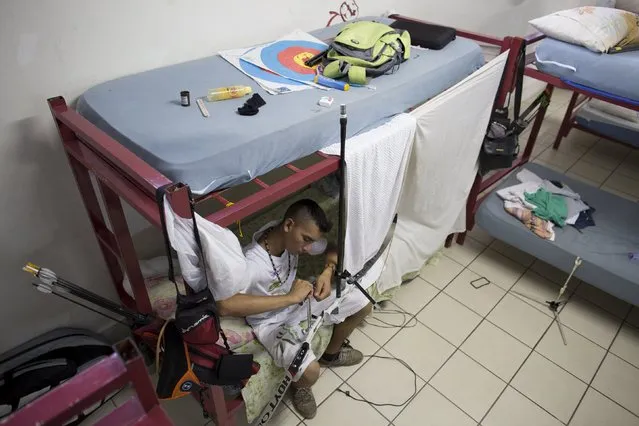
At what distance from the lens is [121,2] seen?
1.38 meters

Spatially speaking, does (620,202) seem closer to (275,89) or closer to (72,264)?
(275,89)

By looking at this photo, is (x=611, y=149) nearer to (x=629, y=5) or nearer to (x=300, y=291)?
(x=629, y=5)

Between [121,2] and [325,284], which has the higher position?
[121,2]

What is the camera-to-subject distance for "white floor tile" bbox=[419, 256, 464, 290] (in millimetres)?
2426

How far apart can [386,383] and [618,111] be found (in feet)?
9.21

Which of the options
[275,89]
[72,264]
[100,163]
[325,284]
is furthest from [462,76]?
[72,264]

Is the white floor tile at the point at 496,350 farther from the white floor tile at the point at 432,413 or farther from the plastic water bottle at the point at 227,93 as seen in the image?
the plastic water bottle at the point at 227,93

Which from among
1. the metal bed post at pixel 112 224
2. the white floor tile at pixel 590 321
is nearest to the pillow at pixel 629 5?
the white floor tile at pixel 590 321

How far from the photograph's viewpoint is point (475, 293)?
2369 mm

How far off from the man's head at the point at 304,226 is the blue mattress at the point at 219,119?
255 mm

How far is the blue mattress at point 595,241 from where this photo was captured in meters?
2.08

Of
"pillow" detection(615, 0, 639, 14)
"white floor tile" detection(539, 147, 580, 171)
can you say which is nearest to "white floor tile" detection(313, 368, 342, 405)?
"white floor tile" detection(539, 147, 580, 171)

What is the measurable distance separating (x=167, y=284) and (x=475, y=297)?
5.25ft

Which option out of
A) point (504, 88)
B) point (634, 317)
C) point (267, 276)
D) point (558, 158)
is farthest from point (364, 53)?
point (558, 158)
